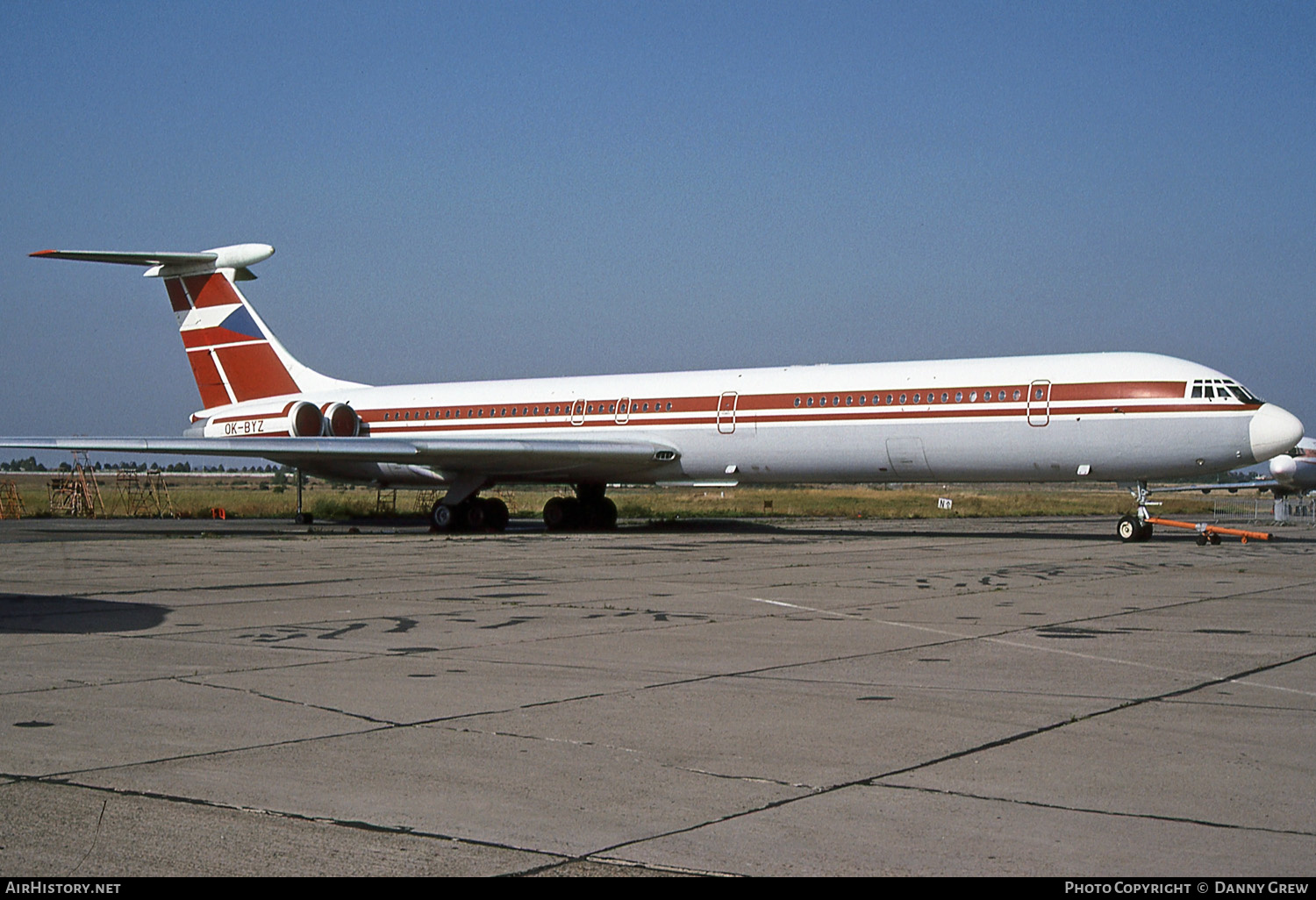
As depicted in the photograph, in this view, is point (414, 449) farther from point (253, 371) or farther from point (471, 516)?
point (253, 371)

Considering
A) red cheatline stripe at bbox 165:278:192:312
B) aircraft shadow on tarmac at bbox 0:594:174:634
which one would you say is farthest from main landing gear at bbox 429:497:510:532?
aircraft shadow on tarmac at bbox 0:594:174:634

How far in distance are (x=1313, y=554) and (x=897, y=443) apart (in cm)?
720

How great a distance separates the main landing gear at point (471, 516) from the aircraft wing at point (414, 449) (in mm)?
1485

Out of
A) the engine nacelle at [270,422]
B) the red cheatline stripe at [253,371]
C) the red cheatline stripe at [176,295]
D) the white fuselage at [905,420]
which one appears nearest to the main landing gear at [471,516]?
the white fuselage at [905,420]

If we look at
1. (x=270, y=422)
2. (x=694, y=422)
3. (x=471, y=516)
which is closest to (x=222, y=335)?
(x=270, y=422)

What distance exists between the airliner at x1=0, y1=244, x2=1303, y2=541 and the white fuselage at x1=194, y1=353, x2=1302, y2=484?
33mm

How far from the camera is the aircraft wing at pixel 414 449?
26.3 metres

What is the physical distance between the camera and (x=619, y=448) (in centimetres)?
2684

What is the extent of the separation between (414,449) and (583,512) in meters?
5.37

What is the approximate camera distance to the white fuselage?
852 inches

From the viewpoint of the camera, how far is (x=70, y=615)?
11219 millimetres

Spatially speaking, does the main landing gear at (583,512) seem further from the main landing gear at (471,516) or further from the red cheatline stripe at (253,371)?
the red cheatline stripe at (253,371)

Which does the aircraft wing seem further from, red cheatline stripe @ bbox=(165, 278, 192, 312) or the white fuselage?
red cheatline stripe @ bbox=(165, 278, 192, 312)

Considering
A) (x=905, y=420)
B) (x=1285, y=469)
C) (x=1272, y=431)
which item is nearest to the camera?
(x=1272, y=431)
